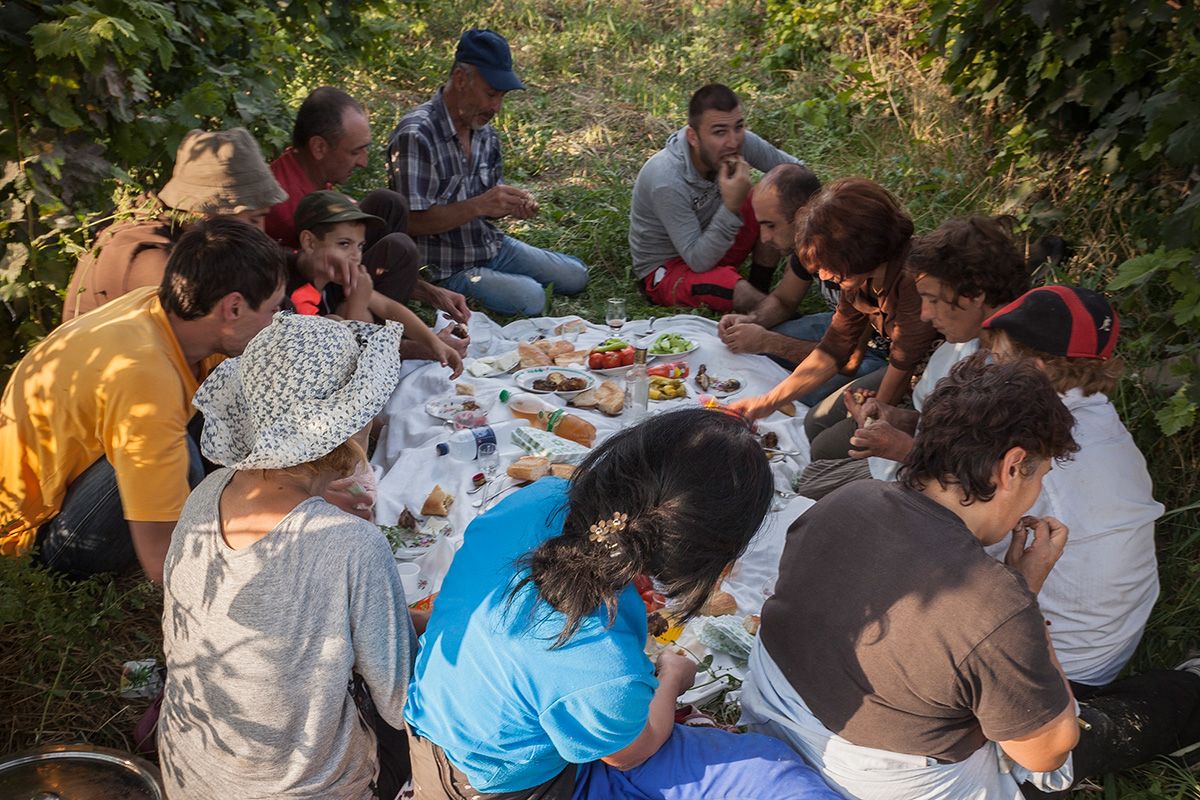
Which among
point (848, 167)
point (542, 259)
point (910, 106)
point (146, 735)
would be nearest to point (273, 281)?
point (146, 735)

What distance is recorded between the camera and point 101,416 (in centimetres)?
275

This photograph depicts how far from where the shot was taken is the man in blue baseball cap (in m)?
5.39

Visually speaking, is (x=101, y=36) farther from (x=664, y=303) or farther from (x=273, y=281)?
(x=664, y=303)

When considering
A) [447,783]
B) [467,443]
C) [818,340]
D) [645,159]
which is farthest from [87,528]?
[645,159]

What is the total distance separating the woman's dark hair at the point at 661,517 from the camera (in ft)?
5.44

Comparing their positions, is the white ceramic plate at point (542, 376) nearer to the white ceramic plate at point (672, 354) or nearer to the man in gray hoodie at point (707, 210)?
the white ceramic plate at point (672, 354)

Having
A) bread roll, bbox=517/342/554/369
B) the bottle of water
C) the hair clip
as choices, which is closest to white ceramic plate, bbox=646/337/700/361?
the bottle of water

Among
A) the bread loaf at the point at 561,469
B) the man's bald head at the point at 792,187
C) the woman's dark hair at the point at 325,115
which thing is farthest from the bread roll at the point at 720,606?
the woman's dark hair at the point at 325,115

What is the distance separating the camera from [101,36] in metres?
3.62

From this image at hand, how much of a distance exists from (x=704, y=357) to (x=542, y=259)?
5.61 ft

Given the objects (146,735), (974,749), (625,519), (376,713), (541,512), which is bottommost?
(146,735)

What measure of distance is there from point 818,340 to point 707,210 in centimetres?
131

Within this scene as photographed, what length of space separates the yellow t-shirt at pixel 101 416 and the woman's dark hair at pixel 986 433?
7.38ft

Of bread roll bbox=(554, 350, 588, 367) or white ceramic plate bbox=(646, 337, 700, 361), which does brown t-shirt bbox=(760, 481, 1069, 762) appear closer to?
white ceramic plate bbox=(646, 337, 700, 361)
